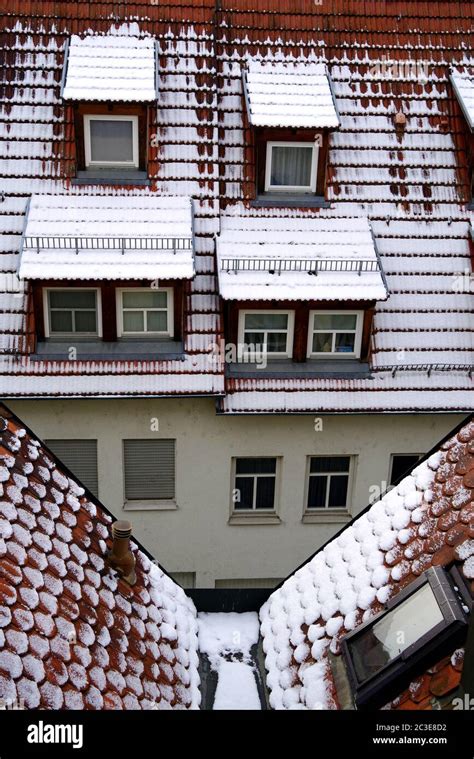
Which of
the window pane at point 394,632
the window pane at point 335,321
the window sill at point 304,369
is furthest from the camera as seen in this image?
the window pane at point 335,321

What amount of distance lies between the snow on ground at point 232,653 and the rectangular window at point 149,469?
6365 millimetres

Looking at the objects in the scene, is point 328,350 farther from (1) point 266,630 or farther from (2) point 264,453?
(1) point 266,630

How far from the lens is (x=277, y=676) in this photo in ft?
32.9

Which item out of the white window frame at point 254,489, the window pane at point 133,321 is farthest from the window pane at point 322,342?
the window pane at point 133,321

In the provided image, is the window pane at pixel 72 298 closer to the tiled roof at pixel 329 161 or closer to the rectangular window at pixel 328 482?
the tiled roof at pixel 329 161

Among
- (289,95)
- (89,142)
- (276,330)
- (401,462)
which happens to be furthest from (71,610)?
(289,95)

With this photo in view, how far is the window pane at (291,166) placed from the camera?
715 inches

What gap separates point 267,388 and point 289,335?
4.05ft

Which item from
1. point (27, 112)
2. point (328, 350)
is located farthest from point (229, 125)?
point (328, 350)

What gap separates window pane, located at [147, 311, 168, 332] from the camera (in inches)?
677

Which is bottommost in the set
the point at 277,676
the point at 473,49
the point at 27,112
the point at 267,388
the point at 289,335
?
the point at 277,676

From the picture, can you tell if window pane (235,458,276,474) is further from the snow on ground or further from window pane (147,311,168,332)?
the snow on ground

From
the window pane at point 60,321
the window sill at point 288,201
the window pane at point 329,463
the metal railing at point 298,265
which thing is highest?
the window sill at point 288,201

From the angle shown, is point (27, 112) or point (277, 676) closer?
point (277, 676)
